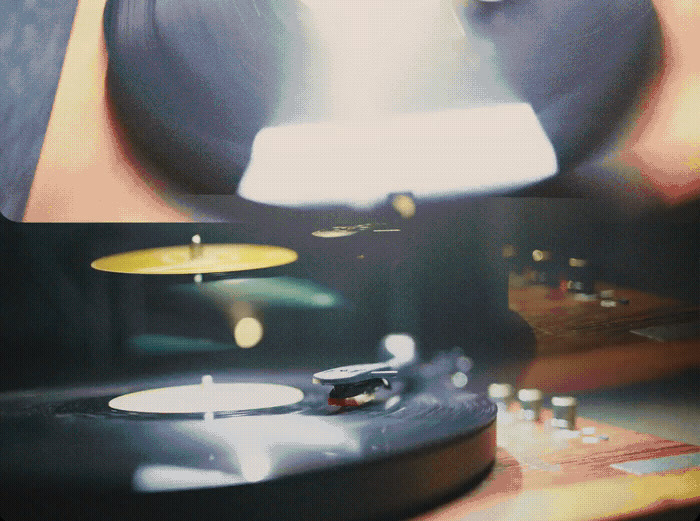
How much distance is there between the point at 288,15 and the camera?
1110 mm

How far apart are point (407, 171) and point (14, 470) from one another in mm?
778

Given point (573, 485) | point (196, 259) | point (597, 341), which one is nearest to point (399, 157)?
point (196, 259)

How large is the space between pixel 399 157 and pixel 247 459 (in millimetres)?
694

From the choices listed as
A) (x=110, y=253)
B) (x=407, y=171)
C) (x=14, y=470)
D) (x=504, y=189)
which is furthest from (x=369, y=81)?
(x=14, y=470)

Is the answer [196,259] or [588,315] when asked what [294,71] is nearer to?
[196,259]

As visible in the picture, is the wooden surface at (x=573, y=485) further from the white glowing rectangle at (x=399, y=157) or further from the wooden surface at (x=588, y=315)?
the white glowing rectangle at (x=399, y=157)

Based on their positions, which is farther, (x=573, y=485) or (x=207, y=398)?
(x=207, y=398)

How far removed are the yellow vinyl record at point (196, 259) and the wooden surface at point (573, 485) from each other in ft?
1.47

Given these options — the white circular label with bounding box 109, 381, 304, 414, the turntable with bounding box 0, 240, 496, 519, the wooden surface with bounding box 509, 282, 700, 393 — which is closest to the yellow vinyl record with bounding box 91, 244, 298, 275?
the turntable with bounding box 0, 240, 496, 519

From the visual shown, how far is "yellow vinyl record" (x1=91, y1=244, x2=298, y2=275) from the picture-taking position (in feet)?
3.49

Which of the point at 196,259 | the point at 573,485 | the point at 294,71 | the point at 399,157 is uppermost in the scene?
the point at 294,71

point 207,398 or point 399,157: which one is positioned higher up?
point 399,157

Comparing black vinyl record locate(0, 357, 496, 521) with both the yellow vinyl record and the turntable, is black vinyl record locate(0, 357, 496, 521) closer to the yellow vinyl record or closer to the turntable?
the turntable

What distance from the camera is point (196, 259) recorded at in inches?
43.2
